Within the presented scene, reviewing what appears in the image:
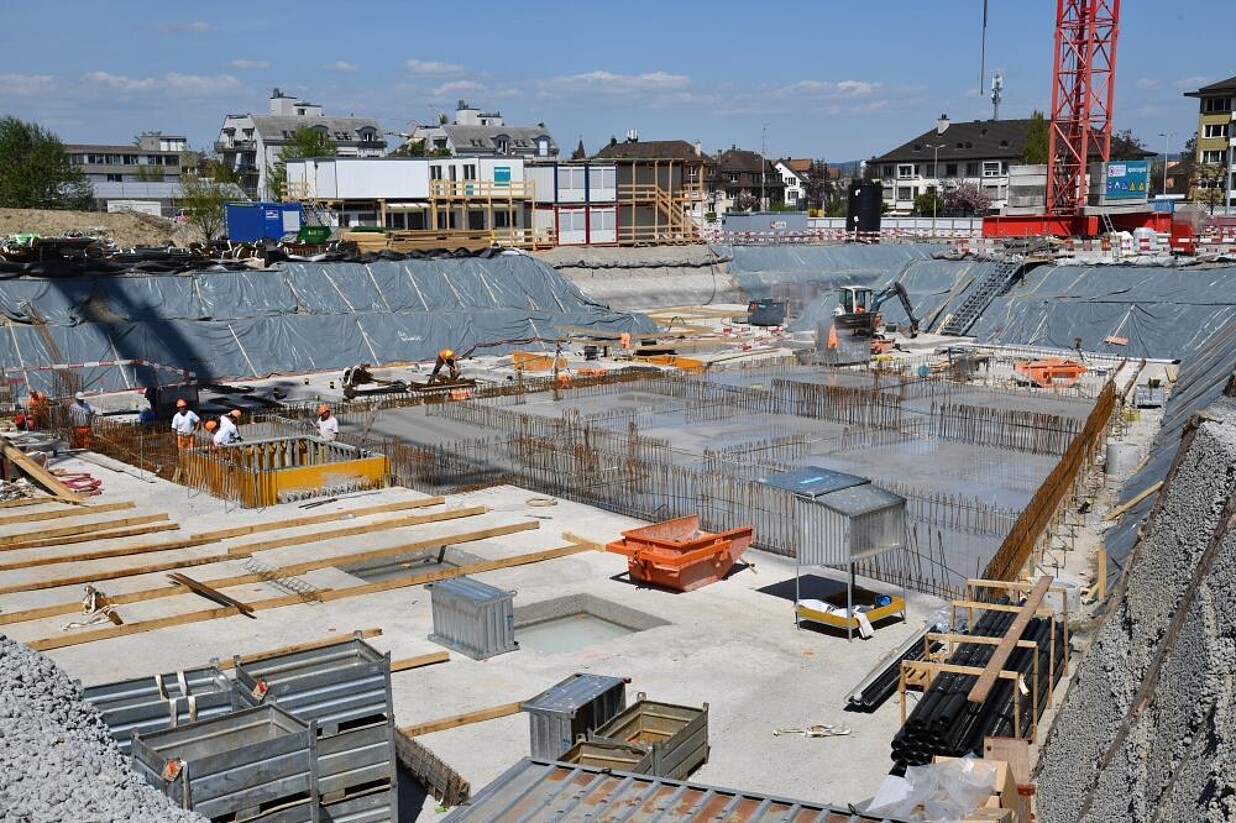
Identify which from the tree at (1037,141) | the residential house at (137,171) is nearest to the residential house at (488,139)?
the residential house at (137,171)

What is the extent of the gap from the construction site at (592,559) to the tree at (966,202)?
57.0m

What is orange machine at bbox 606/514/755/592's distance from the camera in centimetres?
1756

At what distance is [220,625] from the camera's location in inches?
642

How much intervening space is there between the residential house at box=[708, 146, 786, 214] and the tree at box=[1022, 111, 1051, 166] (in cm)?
3718

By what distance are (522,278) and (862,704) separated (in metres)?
37.4

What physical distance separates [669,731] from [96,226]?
70036 millimetres

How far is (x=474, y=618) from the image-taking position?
15.1 metres

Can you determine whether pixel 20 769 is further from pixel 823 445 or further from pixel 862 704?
pixel 823 445

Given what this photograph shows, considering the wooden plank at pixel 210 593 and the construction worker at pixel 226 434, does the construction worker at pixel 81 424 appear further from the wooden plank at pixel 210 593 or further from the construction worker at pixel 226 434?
the wooden plank at pixel 210 593

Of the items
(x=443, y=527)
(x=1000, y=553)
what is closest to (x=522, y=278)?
(x=443, y=527)

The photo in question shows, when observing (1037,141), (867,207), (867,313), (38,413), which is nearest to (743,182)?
(1037,141)

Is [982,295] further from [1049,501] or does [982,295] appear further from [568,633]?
[568,633]

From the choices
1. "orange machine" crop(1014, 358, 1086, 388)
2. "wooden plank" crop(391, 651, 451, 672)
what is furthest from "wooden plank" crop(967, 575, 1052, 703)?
"orange machine" crop(1014, 358, 1086, 388)

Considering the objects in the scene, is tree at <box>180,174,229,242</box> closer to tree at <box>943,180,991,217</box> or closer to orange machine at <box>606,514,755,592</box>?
tree at <box>943,180,991,217</box>
